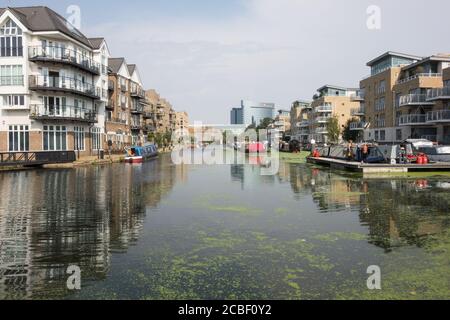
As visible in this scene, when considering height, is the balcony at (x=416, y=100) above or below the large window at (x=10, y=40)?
below

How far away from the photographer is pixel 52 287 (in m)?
7.33

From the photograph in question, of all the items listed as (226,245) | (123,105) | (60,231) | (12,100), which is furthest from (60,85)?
(226,245)

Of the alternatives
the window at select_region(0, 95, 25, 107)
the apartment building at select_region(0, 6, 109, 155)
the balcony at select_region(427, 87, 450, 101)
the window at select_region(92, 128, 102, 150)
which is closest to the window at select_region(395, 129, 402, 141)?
the balcony at select_region(427, 87, 450, 101)

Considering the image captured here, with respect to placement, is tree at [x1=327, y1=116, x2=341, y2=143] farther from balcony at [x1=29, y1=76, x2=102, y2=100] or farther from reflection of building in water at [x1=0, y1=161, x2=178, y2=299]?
reflection of building in water at [x1=0, y1=161, x2=178, y2=299]

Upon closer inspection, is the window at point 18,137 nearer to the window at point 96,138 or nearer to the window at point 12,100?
the window at point 12,100

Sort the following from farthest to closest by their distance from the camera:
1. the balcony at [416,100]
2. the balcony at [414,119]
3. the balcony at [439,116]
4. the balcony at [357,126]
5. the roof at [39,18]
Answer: the balcony at [357,126], the balcony at [416,100], the balcony at [414,119], the balcony at [439,116], the roof at [39,18]

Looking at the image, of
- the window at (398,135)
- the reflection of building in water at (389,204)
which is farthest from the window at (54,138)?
the window at (398,135)

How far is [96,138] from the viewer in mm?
56969

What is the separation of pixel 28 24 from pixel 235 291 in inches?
1899

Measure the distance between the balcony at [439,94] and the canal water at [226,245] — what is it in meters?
38.1

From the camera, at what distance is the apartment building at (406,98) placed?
55.0 meters

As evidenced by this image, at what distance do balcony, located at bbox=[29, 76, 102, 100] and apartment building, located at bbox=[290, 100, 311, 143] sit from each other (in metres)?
77.8

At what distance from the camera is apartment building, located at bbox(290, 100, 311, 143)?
413 feet

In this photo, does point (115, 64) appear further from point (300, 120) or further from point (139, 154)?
point (300, 120)
